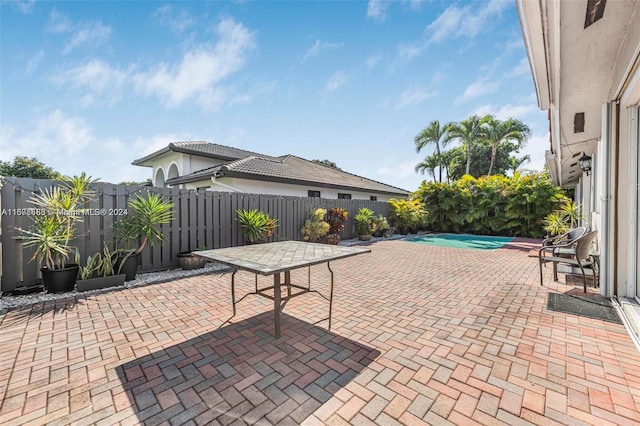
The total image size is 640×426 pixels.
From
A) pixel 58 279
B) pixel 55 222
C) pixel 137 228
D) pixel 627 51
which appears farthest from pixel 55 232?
pixel 627 51

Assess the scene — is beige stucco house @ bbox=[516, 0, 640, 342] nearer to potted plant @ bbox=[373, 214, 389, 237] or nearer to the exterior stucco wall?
the exterior stucco wall

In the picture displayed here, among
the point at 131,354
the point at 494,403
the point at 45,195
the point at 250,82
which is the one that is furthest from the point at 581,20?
the point at 250,82

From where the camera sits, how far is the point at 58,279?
170 inches

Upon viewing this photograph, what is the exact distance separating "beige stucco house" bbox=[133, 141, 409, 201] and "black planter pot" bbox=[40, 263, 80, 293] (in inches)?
243

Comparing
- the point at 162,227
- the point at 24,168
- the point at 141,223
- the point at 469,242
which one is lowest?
the point at 469,242

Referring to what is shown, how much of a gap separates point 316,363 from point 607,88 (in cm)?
524

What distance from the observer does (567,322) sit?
322 cm

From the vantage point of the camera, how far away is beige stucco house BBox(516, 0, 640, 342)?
7.41 feet

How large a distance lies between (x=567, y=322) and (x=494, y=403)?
229 centimetres

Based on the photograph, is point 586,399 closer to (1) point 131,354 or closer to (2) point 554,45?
(2) point 554,45

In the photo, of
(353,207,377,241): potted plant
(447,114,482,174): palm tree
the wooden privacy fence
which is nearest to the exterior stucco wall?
the wooden privacy fence

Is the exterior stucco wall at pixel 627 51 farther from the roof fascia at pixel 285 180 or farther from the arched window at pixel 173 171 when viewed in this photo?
the arched window at pixel 173 171

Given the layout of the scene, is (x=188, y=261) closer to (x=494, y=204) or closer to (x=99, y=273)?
(x=99, y=273)

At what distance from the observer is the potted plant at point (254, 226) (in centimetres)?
724
